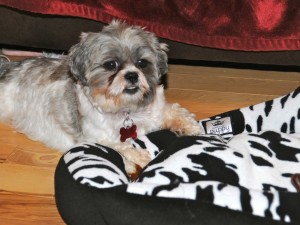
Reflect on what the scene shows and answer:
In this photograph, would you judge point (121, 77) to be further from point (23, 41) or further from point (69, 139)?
point (23, 41)

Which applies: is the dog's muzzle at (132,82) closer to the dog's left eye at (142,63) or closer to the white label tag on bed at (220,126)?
the dog's left eye at (142,63)

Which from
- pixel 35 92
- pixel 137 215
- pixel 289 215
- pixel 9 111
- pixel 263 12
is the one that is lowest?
pixel 9 111

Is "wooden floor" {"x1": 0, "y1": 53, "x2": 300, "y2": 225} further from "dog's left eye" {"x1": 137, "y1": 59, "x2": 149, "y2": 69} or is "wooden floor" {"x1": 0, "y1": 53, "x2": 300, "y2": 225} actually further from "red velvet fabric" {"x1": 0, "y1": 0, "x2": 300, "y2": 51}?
"dog's left eye" {"x1": 137, "y1": 59, "x2": 149, "y2": 69}

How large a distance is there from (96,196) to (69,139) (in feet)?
3.44

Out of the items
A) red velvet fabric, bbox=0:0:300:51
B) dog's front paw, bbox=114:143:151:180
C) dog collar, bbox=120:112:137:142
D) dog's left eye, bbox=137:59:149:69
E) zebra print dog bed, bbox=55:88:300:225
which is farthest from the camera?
red velvet fabric, bbox=0:0:300:51

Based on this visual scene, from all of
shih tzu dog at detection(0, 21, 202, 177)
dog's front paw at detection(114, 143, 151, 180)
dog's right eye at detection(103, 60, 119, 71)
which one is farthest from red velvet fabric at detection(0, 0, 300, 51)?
dog's front paw at detection(114, 143, 151, 180)

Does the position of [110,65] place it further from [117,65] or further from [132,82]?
[132,82]

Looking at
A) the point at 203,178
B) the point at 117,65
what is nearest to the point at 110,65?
the point at 117,65

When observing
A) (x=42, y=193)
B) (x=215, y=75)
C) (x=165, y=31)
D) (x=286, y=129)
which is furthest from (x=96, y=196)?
(x=215, y=75)

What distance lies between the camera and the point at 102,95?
2.55 meters

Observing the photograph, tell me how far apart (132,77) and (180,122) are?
456 mm

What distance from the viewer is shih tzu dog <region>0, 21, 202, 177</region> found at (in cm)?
252

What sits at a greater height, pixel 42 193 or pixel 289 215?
pixel 289 215

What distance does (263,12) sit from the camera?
2930 mm
